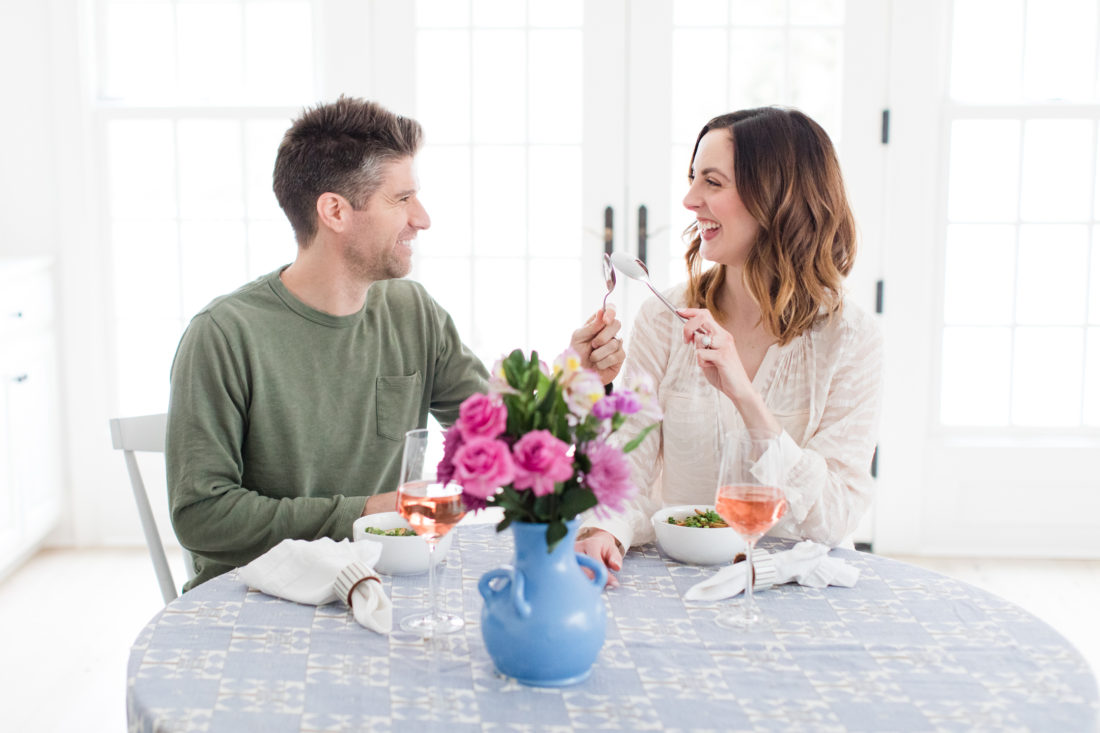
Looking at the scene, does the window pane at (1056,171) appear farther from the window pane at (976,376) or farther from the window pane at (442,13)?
the window pane at (442,13)

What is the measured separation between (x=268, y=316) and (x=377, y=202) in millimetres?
289

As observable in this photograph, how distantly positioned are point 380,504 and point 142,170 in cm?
249

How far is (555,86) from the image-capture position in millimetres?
3619

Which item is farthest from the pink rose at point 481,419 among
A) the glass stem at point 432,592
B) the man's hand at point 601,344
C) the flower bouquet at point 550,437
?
the man's hand at point 601,344

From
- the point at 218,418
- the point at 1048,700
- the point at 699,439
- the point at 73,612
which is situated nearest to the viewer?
the point at 1048,700

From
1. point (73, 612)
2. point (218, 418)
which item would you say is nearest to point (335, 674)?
point (218, 418)

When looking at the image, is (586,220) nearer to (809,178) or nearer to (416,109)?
(416,109)

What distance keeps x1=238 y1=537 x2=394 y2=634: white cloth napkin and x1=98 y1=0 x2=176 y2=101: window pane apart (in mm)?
2730

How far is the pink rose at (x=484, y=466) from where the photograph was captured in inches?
41.5

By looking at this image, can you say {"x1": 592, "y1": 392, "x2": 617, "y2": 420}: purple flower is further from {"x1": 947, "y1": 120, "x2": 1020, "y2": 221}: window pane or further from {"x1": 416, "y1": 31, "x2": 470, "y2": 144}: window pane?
{"x1": 947, "y1": 120, "x2": 1020, "y2": 221}: window pane

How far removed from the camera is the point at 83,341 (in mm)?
3715

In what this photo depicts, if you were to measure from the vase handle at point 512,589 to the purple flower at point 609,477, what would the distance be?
0.41 ft

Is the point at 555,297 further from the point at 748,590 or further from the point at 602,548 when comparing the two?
the point at 748,590

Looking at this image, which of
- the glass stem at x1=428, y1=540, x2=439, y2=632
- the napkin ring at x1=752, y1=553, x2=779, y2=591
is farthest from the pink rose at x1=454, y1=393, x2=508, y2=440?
the napkin ring at x1=752, y1=553, x2=779, y2=591
